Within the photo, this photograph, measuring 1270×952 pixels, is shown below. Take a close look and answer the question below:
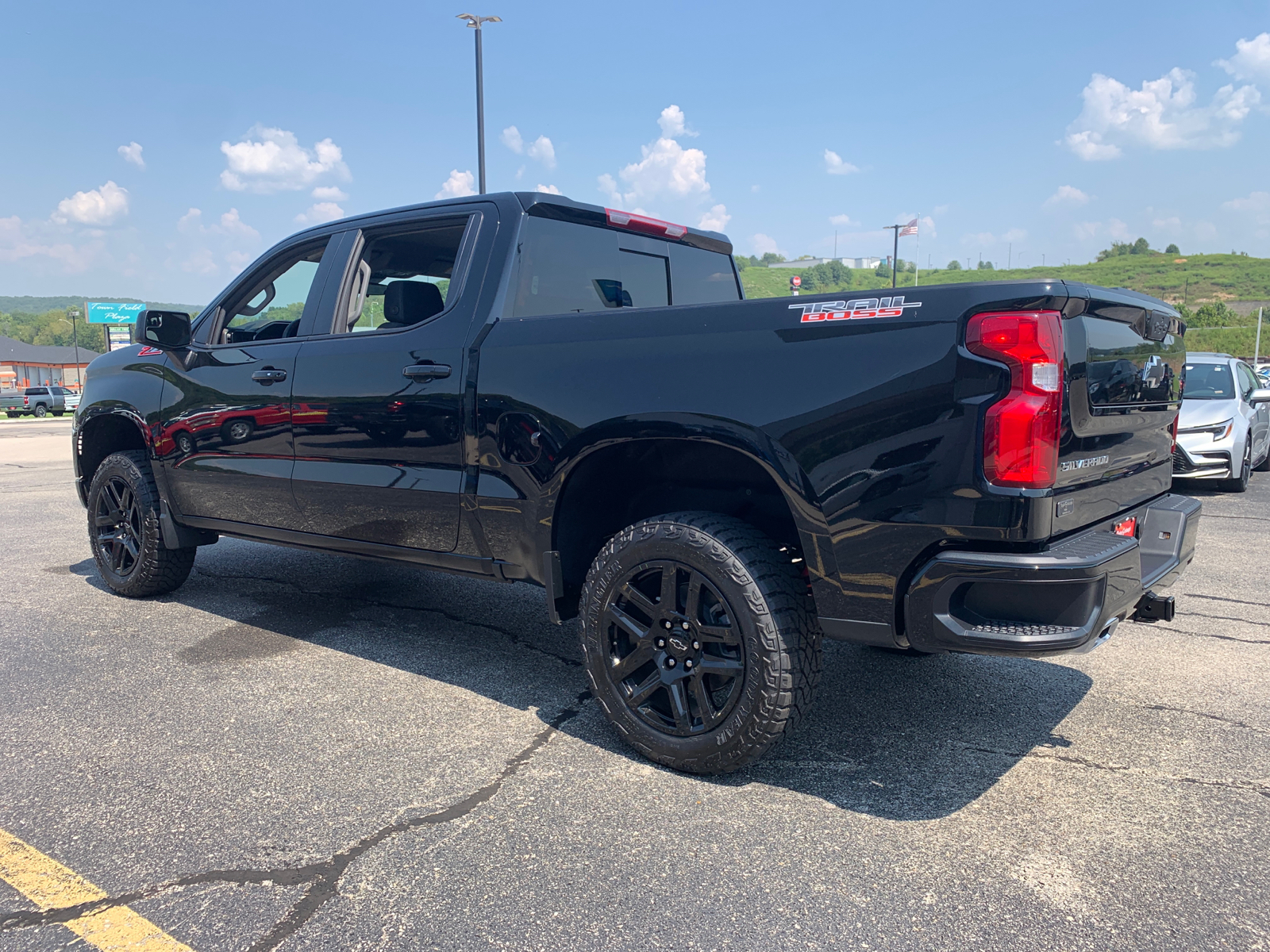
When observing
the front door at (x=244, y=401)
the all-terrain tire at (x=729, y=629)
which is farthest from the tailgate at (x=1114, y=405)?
the front door at (x=244, y=401)

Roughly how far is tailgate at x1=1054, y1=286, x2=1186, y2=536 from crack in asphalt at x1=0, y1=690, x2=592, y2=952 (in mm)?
1963

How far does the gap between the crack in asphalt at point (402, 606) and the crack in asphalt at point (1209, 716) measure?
2382 millimetres

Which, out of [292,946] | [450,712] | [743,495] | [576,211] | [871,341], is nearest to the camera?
[292,946]

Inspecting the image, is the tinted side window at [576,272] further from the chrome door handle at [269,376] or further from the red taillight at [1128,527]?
the red taillight at [1128,527]

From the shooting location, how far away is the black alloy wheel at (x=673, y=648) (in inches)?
110

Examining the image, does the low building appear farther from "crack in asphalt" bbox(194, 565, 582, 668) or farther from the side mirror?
the side mirror

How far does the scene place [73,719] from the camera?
3363 mm

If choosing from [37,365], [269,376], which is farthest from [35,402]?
[37,365]

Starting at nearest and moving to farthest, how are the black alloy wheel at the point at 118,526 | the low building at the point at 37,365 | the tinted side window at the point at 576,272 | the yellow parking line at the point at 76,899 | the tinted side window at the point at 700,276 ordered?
the yellow parking line at the point at 76,899, the tinted side window at the point at 576,272, the tinted side window at the point at 700,276, the black alloy wheel at the point at 118,526, the low building at the point at 37,365

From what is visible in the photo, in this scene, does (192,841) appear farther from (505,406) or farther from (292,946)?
(505,406)

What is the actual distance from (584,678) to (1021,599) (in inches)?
80.3

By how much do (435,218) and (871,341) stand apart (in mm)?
2129

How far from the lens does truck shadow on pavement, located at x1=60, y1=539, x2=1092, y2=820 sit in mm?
2920

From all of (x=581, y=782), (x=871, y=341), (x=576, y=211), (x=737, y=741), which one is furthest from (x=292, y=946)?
(x=576, y=211)
